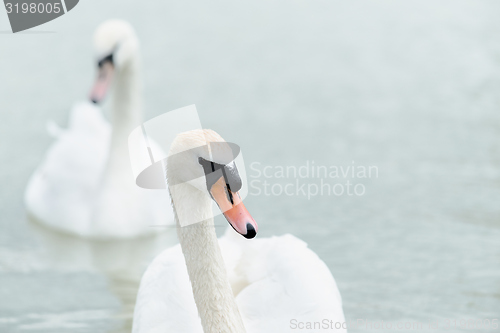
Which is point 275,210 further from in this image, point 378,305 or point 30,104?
point 30,104

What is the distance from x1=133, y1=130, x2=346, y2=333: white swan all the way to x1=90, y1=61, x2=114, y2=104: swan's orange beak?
1638 millimetres

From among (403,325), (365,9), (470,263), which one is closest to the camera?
(403,325)

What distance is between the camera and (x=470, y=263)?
507 cm

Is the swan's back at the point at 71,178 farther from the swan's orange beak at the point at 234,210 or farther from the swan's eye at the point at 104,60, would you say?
the swan's orange beak at the point at 234,210

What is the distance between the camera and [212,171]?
104 inches

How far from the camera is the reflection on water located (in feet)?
14.9

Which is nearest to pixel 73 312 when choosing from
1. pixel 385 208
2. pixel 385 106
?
pixel 385 208

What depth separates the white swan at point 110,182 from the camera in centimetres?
542

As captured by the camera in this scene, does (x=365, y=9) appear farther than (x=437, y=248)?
Yes

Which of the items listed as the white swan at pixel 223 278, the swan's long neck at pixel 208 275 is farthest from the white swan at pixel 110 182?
the swan's long neck at pixel 208 275

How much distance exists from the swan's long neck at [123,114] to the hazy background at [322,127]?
0.60 meters

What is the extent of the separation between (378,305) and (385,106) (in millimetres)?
3296

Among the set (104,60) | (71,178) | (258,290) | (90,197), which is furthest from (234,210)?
(71,178)

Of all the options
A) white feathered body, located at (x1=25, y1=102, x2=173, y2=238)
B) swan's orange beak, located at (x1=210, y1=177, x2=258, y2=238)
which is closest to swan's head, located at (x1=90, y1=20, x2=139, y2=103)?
white feathered body, located at (x1=25, y1=102, x2=173, y2=238)
